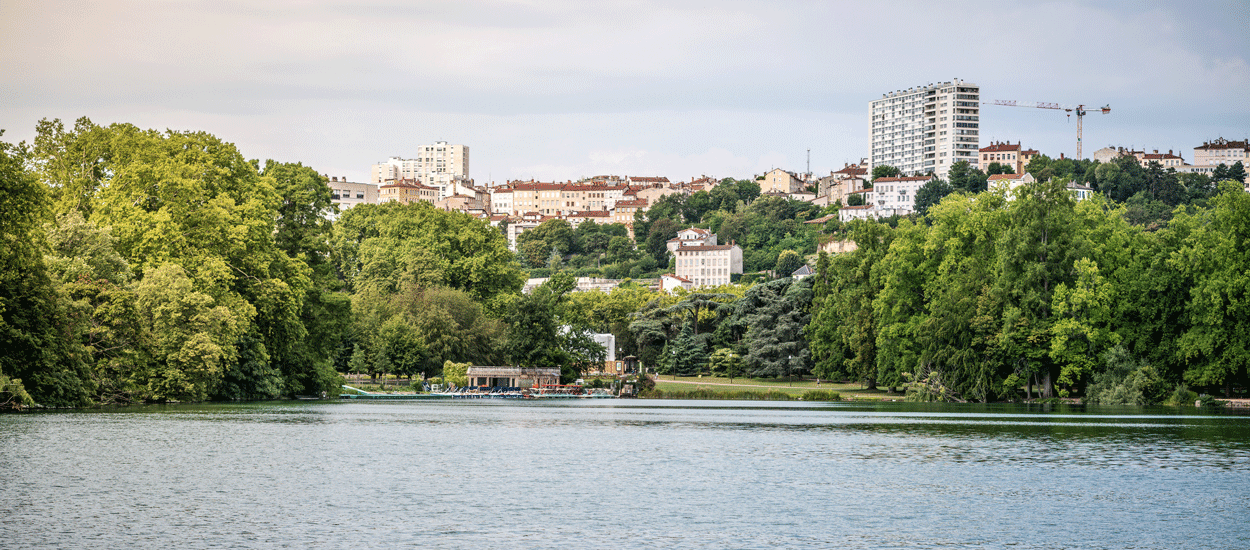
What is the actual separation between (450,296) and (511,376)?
7032 millimetres

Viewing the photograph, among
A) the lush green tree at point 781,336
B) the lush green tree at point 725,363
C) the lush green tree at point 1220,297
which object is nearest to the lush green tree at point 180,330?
the lush green tree at point 1220,297

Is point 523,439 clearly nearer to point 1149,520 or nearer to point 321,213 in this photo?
point 1149,520

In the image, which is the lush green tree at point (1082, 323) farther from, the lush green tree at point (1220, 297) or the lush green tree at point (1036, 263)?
the lush green tree at point (1220, 297)

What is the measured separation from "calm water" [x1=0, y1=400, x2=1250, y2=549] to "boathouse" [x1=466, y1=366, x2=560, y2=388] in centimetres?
4233

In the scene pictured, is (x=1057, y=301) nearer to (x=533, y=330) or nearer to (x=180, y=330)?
(x=533, y=330)

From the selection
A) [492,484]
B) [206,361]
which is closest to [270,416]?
[206,361]

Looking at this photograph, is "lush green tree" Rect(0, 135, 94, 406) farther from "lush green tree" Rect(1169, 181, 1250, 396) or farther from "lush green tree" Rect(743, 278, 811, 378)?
"lush green tree" Rect(743, 278, 811, 378)

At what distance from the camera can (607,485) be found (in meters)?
26.1

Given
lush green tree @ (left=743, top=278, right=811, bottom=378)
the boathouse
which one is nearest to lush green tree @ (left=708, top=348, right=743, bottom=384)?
lush green tree @ (left=743, top=278, right=811, bottom=378)

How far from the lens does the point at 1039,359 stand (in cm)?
6831

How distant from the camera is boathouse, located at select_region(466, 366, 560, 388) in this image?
286 feet

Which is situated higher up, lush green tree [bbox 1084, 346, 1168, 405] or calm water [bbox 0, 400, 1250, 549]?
lush green tree [bbox 1084, 346, 1168, 405]

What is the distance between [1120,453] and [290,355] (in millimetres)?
42426

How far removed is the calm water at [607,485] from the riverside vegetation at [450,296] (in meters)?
7.93
